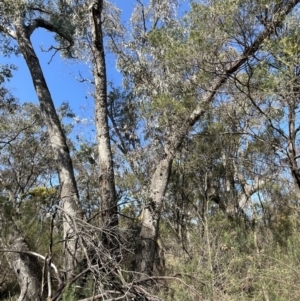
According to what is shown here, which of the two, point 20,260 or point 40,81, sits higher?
point 40,81

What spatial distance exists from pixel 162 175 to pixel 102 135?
123cm

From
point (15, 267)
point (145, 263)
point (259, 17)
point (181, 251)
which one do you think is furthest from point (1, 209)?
point (259, 17)

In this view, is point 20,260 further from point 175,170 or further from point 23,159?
point 23,159

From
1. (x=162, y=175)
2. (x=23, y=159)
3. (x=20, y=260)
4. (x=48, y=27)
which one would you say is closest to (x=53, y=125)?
(x=162, y=175)

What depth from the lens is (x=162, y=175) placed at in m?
6.93

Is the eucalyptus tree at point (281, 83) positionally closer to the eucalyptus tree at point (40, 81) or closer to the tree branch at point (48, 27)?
the eucalyptus tree at point (40, 81)

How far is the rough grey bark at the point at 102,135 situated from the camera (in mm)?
6129

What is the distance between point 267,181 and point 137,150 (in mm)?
3034

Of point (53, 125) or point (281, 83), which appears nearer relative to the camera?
point (281, 83)

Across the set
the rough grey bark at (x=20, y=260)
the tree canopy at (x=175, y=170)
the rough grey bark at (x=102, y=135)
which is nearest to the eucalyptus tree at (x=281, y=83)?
the tree canopy at (x=175, y=170)

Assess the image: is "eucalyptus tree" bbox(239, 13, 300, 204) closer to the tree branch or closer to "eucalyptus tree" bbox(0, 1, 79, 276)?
"eucalyptus tree" bbox(0, 1, 79, 276)

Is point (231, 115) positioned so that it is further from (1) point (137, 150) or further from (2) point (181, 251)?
(1) point (137, 150)

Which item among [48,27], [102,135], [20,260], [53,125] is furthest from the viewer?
[48,27]

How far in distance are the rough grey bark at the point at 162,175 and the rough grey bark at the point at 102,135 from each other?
694 mm
